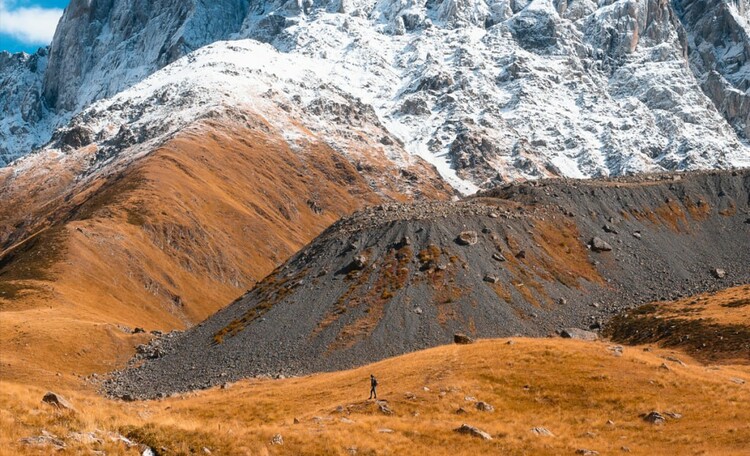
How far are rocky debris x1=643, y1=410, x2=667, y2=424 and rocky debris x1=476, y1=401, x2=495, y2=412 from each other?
11.1 m

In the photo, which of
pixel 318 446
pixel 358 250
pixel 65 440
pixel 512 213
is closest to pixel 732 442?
pixel 318 446

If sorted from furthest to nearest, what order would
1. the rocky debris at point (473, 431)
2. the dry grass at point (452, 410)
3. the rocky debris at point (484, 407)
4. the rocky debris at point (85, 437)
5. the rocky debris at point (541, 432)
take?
1. the rocky debris at point (484, 407)
2. the rocky debris at point (541, 432)
3. the rocky debris at point (473, 431)
4. the dry grass at point (452, 410)
5. the rocky debris at point (85, 437)

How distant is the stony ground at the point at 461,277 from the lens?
8956 cm

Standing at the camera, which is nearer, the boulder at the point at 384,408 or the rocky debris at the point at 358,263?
the boulder at the point at 384,408

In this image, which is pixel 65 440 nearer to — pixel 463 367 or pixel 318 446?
pixel 318 446

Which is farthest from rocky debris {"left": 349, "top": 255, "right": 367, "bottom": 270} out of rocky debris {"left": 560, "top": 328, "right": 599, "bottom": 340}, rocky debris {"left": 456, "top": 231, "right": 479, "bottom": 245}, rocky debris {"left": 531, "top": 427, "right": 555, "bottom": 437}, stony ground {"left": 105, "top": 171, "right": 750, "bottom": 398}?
rocky debris {"left": 531, "top": 427, "right": 555, "bottom": 437}

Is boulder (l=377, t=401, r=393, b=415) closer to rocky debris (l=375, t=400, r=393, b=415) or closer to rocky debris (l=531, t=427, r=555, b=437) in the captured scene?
rocky debris (l=375, t=400, r=393, b=415)

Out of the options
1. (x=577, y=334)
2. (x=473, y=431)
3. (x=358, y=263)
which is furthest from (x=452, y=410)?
(x=358, y=263)

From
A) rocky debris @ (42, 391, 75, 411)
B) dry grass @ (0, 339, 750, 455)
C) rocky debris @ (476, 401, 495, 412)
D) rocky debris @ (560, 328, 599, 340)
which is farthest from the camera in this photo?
rocky debris @ (560, 328, 599, 340)

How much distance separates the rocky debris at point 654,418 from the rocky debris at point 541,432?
7587 millimetres

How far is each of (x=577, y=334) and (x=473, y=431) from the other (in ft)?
172

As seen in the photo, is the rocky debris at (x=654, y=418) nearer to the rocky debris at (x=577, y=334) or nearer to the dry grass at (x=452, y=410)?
the dry grass at (x=452, y=410)

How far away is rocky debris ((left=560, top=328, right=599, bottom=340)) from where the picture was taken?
89062 millimetres

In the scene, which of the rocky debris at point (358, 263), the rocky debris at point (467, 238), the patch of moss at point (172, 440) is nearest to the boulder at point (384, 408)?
the patch of moss at point (172, 440)
